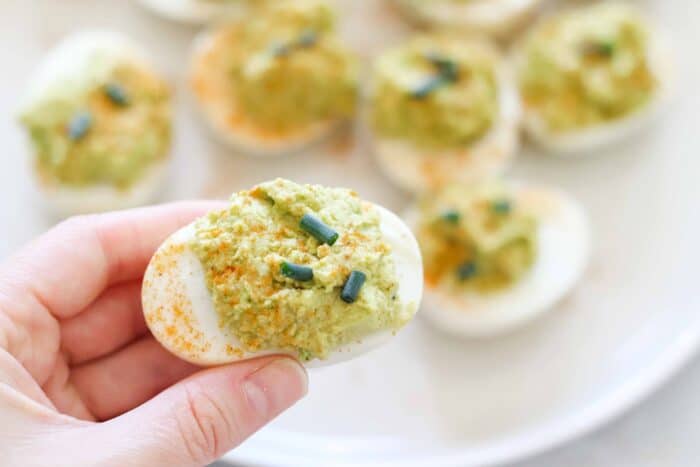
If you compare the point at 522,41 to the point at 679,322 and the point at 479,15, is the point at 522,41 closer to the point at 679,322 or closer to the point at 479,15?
the point at 479,15

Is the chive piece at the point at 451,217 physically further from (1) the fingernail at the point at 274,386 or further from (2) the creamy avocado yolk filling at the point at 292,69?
(1) the fingernail at the point at 274,386

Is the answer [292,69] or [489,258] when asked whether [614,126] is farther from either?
[292,69]

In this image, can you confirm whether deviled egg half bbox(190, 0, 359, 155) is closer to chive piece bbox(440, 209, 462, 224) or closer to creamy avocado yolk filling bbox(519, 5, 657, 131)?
chive piece bbox(440, 209, 462, 224)

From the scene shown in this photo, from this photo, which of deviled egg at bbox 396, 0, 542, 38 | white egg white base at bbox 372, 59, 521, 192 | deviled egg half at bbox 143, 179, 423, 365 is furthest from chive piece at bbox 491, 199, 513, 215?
deviled egg half at bbox 143, 179, 423, 365

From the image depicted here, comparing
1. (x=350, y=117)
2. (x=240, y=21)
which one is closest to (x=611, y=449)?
(x=350, y=117)

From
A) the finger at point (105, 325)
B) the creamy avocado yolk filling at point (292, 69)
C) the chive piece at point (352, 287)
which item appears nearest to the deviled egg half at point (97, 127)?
the creamy avocado yolk filling at point (292, 69)

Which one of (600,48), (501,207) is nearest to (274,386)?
(501,207)
